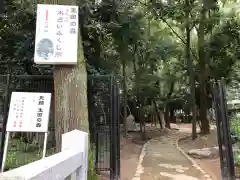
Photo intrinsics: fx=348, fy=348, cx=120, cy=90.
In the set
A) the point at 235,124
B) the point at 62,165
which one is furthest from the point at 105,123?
the point at 62,165

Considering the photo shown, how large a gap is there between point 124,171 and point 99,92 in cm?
255

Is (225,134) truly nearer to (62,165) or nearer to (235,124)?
(235,124)

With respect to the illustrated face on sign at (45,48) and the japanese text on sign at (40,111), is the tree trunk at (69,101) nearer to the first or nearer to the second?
the illustrated face on sign at (45,48)

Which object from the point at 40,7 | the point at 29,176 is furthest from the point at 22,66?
the point at 29,176

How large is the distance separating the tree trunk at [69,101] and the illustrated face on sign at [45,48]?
0.33 m

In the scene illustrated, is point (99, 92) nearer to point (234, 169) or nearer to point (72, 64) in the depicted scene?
point (72, 64)

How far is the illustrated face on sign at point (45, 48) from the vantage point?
19.0 feet

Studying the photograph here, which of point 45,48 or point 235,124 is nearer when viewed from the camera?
point 45,48

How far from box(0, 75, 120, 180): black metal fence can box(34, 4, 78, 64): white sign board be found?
152cm

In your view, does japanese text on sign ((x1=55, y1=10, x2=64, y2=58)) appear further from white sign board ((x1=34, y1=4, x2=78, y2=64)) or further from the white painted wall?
the white painted wall

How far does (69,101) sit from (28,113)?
3.92ft

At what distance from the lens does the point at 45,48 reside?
5895mm

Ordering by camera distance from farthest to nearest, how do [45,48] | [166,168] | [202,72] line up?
1. [202,72]
2. [166,168]
3. [45,48]

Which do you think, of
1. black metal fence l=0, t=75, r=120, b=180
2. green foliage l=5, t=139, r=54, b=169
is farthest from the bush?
black metal fence l=0, t=75, r=120, b=180
